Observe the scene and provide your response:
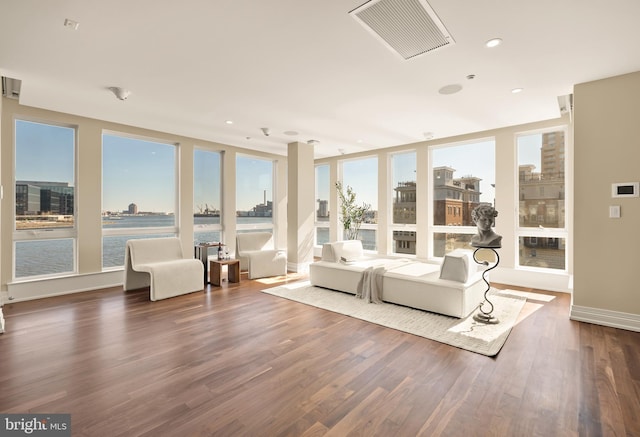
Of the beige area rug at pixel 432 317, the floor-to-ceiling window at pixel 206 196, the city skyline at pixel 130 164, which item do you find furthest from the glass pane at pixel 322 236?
the beige area rug at pixel 432 317

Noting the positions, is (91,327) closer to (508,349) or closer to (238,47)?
(238,47)

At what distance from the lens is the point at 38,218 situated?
184 inches

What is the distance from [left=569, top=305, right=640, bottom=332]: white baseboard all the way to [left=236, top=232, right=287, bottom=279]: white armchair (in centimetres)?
453

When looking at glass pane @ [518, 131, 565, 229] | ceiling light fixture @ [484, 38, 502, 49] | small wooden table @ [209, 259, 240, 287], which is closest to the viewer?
ceiling light fixture @ [484, 38, 502, 49]

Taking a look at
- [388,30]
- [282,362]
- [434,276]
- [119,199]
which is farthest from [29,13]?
[434,276]

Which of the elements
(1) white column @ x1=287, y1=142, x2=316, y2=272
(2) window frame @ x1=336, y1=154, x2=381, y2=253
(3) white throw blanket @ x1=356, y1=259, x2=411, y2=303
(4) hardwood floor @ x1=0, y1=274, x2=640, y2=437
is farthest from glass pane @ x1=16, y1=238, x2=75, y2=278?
(2) window frame @ x1=336, y1=154, x2=381, y2=253

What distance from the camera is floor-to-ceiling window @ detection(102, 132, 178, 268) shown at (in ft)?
17.6

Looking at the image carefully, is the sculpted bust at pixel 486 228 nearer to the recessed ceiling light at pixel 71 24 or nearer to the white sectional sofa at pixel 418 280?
the white sectional sofa at pixel 418 280

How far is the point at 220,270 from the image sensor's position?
5375mm

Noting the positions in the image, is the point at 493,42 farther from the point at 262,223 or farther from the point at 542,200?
the point at 262,223

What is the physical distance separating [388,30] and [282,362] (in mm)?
2822

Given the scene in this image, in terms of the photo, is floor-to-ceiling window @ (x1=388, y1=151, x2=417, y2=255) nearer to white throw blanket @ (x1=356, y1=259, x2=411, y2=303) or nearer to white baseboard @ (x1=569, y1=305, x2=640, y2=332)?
white throw blanket @ (x1=356, y1=259, x2=411, y2=303)

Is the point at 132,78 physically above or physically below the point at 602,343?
above

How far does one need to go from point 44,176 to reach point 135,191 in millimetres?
1276
